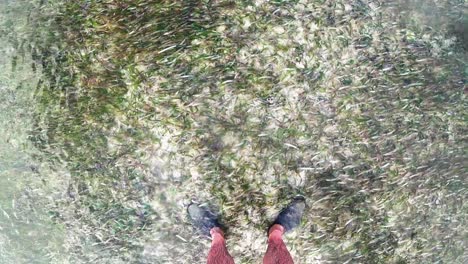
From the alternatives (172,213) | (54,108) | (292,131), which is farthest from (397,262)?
(54,108)

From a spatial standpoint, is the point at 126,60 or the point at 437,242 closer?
the point at 126,60

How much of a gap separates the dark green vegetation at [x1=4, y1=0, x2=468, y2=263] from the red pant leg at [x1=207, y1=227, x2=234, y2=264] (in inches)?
8.0

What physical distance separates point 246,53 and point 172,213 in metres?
1.62

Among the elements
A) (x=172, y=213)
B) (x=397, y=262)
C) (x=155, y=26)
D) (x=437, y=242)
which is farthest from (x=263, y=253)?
(x=155, y=26)

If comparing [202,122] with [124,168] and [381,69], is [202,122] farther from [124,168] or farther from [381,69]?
[381,69]

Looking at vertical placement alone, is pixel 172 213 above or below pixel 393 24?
below

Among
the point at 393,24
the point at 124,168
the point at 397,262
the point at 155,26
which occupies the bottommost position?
the point at 397,262

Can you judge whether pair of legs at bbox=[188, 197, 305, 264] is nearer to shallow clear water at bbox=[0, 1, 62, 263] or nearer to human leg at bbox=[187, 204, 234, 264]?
human leg at bbox=[187, 204, 234, 264]

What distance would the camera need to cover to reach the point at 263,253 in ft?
15.0

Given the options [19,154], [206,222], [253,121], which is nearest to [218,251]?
[206,222]

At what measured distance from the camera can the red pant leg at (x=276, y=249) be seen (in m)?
4.05

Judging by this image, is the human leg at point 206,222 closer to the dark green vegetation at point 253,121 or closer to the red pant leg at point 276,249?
the dark green vegetation at point 253,121

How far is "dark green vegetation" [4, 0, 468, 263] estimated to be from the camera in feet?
14.4

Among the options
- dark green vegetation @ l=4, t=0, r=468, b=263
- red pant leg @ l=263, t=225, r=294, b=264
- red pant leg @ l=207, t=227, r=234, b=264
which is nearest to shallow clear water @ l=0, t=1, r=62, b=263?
dark green vegetation @ l=4, t=0, r=468, b=263
